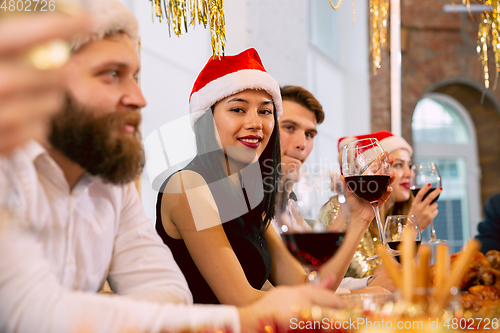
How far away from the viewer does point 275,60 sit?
9.68 ft

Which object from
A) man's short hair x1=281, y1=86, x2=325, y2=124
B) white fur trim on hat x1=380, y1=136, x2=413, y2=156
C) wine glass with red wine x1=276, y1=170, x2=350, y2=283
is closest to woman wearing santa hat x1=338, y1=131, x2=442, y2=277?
white fur trim on hat x1=380, y1=136, x2=413, y2=156

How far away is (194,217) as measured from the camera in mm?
1012

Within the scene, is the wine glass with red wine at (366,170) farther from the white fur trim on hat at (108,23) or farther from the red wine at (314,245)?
the white fur trim on hat at (108,23)

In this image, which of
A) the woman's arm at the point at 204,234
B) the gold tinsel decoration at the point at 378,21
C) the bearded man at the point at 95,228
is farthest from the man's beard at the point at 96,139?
the gold tinsel decoration at the point at 378,21

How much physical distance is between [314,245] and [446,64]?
17.6 feet

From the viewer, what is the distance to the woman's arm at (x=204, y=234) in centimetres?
94

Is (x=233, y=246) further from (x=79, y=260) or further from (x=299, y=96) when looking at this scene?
(x=299, y=96)

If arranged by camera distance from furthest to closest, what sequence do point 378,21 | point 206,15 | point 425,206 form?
point 425,206
point 378,21
point 206,15

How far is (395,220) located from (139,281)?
0.57 meters

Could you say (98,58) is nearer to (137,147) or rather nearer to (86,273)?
(137,147)

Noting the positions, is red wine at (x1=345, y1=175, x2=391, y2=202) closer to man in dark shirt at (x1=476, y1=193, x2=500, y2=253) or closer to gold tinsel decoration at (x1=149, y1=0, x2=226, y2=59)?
gold tinsel decoration at (x1=149, y1=0, x2=226, y2=59)

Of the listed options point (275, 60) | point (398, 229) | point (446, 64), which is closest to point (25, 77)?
point (398, 229)

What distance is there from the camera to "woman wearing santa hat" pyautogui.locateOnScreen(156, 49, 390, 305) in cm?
98

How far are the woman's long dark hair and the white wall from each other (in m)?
0.65
